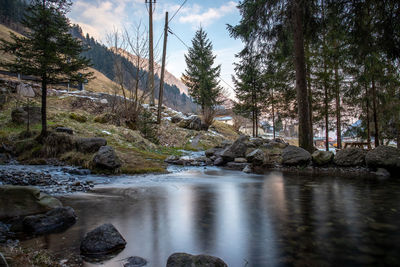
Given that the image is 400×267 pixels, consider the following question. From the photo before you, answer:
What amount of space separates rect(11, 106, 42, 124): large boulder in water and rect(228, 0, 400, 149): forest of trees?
437 inches

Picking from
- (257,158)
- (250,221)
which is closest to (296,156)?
(257,158)

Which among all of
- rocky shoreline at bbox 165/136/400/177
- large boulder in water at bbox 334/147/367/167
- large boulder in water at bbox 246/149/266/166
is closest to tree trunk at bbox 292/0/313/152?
rocky shoreline at bbox 165/136/400/177

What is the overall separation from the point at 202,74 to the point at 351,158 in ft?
74.4

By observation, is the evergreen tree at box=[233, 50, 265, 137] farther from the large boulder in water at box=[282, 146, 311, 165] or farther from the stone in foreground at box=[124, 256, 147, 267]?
the stone in foreground at box=[124, 256, 147, 267]

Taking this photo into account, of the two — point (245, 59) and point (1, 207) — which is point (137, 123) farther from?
point (1, 207)

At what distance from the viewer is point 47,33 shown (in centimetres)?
889

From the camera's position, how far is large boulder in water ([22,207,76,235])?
10.2ft

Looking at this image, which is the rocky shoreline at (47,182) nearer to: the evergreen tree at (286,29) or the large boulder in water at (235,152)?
the large boulder in water at (235,152)

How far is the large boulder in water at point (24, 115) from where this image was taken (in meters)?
12.0

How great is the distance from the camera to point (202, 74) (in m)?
29.5

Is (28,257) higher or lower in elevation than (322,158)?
→ lower

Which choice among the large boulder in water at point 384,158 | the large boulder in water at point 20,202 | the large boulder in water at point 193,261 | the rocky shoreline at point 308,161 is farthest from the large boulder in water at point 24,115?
the large boulder in water at point 384,158

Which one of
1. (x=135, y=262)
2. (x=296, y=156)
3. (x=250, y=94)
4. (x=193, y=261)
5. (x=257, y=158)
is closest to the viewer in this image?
(x=193, y=261)

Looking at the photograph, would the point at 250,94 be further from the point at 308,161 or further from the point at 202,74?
the point at 308,161
